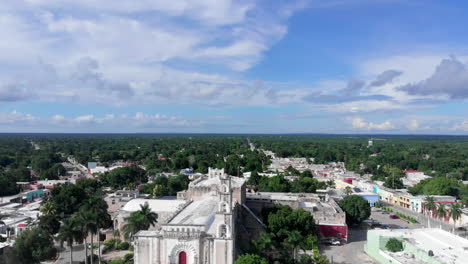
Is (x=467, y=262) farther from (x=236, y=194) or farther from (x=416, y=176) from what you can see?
(x=416, y=176)

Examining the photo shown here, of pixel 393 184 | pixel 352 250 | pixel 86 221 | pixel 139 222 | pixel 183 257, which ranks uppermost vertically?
pixel 86 221

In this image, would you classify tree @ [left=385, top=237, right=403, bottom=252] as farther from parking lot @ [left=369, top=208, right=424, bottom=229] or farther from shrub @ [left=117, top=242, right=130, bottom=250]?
shrub @ [left=117, top=242, right=130, bottom=250]

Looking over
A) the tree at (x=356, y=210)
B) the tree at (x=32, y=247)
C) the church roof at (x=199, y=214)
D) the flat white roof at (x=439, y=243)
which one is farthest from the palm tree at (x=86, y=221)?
the tree at (x=356, y=210)

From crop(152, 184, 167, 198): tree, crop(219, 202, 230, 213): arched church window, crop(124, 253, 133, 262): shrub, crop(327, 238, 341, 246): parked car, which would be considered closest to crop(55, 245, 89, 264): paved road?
crop(124, 253, 133, 262): shrub

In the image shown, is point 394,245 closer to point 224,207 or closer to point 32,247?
point 224,207

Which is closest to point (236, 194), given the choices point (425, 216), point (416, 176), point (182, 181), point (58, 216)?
point (58, 216)

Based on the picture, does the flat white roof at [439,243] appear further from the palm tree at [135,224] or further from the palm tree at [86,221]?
the palm tree at [86,221]

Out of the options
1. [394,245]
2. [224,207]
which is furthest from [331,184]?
[224,207]
